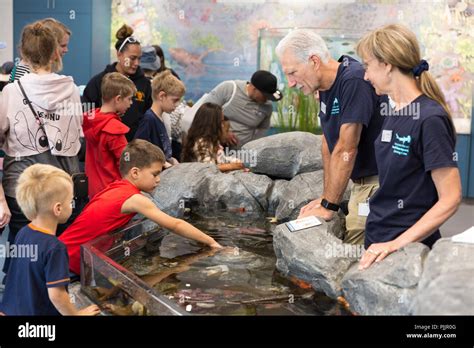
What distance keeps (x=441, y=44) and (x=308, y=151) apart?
4841 mm

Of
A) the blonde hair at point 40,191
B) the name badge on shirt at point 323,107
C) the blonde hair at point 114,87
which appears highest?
the name badge on shirt at point 323,107

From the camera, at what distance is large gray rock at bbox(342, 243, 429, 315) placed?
270cm

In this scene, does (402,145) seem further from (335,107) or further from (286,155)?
(286,155)

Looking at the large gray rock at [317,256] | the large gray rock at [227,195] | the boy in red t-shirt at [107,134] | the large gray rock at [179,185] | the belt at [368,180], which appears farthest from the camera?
the large gray rock at [227,195]

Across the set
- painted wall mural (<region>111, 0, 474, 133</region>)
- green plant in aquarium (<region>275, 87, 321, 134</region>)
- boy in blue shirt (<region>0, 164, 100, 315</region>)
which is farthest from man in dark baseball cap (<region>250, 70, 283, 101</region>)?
boy in blue shirt (<region>0, 164, 100, 315</region>)

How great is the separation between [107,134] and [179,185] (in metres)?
0.81

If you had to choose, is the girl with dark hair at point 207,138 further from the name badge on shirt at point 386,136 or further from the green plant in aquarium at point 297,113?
the name badge on shirt at point 386,136

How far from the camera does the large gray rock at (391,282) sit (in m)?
2.70

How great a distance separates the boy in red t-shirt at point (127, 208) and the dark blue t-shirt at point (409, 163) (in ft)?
4.15

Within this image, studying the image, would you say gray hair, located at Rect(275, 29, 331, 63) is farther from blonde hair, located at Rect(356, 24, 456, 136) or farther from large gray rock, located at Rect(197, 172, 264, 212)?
large gray rock, located at Rect(197, 172, 264, 212)

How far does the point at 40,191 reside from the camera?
9.99ft

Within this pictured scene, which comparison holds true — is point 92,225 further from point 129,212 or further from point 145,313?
point 145,313

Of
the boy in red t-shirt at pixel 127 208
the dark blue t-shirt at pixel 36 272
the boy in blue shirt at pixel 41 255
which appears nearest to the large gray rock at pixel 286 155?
the boy in red t-shirt at pixel 127 208

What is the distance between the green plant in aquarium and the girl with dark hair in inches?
104
